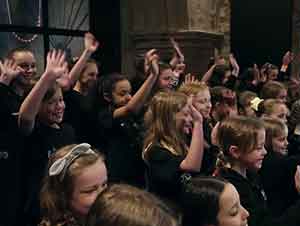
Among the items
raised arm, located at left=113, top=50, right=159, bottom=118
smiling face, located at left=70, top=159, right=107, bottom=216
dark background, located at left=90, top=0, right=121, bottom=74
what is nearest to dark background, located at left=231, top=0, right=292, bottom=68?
dark background, located at left=90, top=0, right=121, bottom=74

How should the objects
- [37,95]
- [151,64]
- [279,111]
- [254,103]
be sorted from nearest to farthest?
[37,95]
[151,64]
[279,111]
[254,103]

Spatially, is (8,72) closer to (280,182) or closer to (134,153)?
(134,153)

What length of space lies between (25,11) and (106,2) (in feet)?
3.22

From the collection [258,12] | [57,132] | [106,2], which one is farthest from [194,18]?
[57,132]

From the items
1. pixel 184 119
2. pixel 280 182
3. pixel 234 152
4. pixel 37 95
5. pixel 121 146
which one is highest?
pixel 37 95

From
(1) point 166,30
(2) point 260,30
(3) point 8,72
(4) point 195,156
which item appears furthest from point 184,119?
(2) point 260,30

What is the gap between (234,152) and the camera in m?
2.67

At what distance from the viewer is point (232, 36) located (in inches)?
299

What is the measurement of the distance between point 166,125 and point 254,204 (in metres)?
0.61

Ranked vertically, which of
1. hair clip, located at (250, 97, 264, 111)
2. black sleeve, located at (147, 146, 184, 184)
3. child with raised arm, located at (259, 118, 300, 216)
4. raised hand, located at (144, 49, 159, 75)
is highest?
raised hand, located at (144, 49, 159, 75)

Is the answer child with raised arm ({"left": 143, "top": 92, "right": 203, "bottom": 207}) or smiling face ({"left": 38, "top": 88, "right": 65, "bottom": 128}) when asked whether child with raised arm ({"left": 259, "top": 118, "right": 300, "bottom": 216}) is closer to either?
child with raised arm ({"left": 143, "top": 92, "right": 203, "bottom": 207})

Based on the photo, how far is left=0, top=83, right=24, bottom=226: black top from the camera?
275cm

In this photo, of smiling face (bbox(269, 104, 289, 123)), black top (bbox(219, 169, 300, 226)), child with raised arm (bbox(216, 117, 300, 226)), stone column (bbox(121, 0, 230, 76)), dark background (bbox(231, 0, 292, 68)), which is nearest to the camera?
black top (bbox(219, 169, 300, 226))

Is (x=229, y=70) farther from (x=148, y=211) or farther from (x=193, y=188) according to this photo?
(x=148, y=211)
